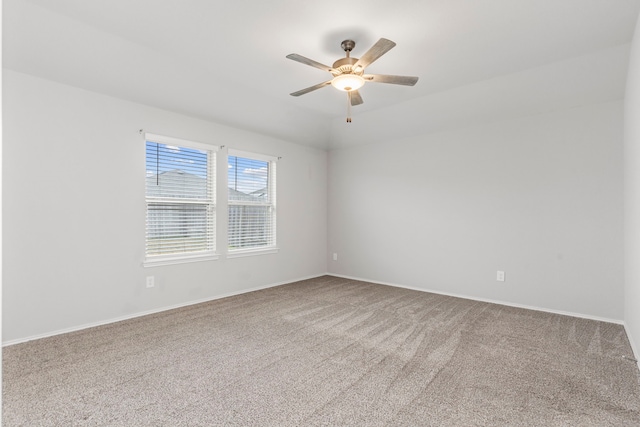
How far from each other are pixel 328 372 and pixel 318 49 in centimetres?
280

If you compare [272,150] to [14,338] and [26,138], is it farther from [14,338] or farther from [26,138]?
[14,338]

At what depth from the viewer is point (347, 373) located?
276 cm

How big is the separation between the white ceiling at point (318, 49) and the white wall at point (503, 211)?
0.40m

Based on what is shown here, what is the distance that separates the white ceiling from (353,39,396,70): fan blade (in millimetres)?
327

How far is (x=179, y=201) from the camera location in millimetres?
4445

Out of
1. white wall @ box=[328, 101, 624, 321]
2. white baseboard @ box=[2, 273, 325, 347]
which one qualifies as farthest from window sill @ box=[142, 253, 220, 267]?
white wall @ box=[328, 101, 624, 321]

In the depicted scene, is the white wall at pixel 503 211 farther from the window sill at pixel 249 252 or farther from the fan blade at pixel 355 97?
the fan blade at pixel 355 97

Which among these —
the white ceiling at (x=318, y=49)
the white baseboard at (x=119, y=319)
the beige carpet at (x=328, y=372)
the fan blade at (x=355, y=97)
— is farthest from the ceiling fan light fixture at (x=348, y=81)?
the white baseboard at (x=119, y=319)

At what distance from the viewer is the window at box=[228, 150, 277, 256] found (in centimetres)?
511

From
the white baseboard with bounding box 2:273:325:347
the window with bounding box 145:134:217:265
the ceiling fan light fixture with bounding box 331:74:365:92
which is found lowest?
the white baseboard with bounding box 2:273:325:347

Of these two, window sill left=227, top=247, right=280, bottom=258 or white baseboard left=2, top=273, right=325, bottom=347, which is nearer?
white baseboard left=2, top=273, right=325, bottom=347

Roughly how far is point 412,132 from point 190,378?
4.21 meters

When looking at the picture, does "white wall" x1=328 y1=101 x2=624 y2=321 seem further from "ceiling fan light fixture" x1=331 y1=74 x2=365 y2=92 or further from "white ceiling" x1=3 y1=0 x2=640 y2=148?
"ceiling fan light fixture" x1=331 y1=74 x2=365 y2=92

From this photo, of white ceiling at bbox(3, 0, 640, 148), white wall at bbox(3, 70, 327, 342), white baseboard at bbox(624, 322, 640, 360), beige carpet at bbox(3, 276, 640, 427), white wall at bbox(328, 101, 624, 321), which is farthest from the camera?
white wall at bbox(328, 101, 624, 321)
